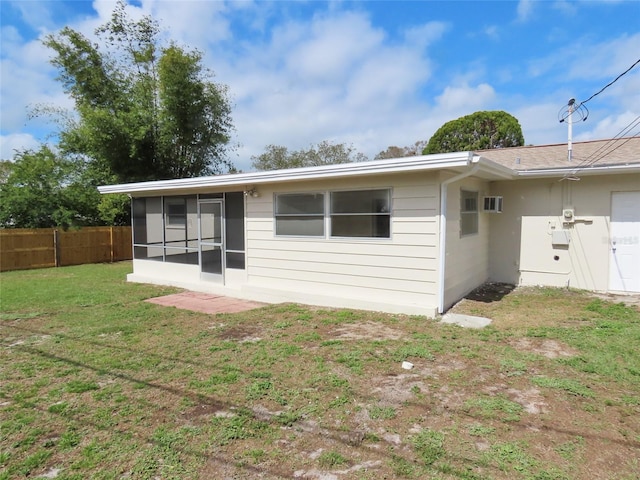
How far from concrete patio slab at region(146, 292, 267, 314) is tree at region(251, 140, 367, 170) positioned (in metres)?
21.5

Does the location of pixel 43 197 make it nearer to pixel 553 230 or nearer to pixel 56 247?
pixel 56 247

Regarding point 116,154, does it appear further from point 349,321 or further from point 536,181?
point 536,181

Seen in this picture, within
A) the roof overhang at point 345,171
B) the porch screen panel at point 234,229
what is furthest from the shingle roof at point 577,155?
the porch screen panel at point 234,229

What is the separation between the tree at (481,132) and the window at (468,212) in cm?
1520

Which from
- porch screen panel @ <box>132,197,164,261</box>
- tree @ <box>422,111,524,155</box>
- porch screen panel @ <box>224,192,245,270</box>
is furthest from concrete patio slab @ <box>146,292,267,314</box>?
tree @ <box>422,111,524,155</box>

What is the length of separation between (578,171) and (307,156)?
23627 mm

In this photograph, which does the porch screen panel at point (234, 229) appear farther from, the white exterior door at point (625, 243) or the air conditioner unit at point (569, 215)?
the white exterior door at point (625, 243)

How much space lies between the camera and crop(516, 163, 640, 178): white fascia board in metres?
6.47

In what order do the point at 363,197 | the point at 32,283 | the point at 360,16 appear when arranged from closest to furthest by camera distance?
1. the point at 363,197
2. the point at 360,16
3. the point at 32,283

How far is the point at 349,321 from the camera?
18.1 ft

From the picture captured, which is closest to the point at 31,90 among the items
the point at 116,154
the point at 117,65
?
the point at 117,65

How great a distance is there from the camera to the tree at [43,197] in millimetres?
13320

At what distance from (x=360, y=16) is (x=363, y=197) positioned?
5.25 metres

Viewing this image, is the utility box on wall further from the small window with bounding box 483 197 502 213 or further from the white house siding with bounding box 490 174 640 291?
the small window with bounding box 483 197 502 213
